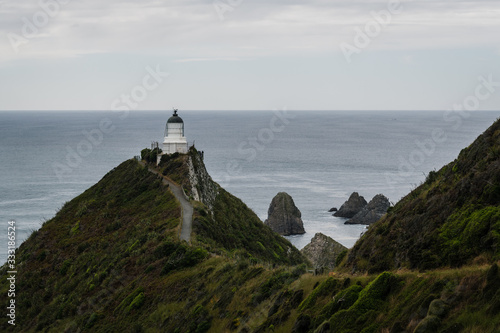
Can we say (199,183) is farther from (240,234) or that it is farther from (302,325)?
(302,325)

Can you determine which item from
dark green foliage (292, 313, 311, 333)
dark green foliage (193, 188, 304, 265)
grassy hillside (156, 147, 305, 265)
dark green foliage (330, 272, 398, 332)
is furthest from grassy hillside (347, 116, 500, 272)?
dark green foliage (193, 188, 304, 265)

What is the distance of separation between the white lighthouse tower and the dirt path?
16.0 feet

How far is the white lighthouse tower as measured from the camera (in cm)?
6719

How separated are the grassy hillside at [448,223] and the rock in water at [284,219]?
2672 inches

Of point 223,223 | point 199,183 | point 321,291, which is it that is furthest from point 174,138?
point 321,291

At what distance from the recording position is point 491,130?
25.8 m

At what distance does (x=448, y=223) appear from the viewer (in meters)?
21.5

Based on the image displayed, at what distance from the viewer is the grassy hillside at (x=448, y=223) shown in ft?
63.4

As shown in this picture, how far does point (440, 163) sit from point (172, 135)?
112 m

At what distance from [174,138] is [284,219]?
113 ft

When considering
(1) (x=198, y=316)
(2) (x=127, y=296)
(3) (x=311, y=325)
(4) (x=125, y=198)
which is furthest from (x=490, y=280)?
(4) (x=125, y=198)

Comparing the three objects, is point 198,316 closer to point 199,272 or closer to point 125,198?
point 199,272

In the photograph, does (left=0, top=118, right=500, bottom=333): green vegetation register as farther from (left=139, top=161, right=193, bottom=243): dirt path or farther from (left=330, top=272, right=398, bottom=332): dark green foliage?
(left=139, top=161, right=193, bottom=243): dirt path

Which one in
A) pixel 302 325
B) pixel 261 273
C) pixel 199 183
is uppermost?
pixel 199 183
